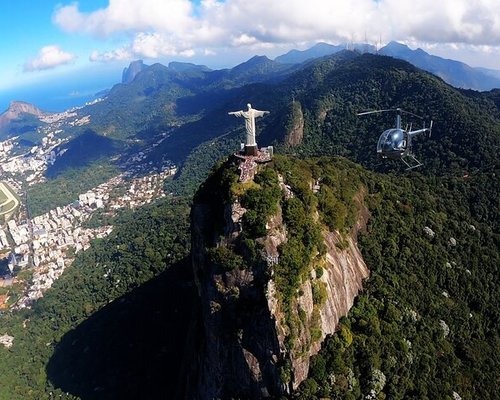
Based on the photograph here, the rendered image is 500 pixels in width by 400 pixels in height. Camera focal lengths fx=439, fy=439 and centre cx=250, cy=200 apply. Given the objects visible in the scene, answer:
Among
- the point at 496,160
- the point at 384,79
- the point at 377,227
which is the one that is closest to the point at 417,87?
the point at 384,79

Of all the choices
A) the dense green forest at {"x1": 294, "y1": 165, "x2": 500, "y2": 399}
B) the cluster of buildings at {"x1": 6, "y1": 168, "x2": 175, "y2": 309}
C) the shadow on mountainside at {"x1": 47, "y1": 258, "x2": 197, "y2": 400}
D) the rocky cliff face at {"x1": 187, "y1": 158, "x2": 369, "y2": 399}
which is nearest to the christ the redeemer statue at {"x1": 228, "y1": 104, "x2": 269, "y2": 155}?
the rocky cliff face at {"x1": 187, "y1": 158, "x2": 369, "y2": 399}

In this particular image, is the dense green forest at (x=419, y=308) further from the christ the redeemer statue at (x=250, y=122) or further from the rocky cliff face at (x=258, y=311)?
the christ the redeemer statue at (x=250, y=122)

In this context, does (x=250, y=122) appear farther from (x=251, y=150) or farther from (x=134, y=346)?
(x=134, y=346)

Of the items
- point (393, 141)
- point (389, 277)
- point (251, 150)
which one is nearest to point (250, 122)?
point (251, 150)

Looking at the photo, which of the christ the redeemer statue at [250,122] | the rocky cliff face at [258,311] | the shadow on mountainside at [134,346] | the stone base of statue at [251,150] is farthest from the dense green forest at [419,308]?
the shadow on mountainside at [134,346]

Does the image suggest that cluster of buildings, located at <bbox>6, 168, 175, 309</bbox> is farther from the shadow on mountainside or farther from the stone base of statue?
the stone base of statue

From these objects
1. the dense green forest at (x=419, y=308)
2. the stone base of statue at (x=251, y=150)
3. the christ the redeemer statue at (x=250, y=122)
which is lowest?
the dense green forest at (x=419, y=308)
